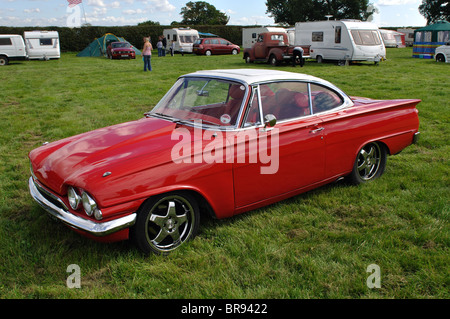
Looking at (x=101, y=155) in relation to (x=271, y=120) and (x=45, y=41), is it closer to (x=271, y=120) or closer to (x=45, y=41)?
(x=271, y=120)

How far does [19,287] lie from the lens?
2.97 meters

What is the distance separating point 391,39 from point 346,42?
Result: 2252cm

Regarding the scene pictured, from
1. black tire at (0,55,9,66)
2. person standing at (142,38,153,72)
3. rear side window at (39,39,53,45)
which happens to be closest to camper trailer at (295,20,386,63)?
person standing at (142,38,153,72)

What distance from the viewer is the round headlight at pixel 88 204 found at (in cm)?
294

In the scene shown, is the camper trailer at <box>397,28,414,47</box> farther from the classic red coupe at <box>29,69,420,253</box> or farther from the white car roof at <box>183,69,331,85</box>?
the white car roof at <box>183,69,331,85</box>

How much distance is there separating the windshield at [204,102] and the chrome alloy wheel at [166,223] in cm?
90

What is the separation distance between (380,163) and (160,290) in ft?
10.9

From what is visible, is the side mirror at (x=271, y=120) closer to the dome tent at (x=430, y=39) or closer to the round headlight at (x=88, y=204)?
the round headlight at (x=88, y=204)

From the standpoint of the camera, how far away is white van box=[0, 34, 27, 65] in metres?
23.3

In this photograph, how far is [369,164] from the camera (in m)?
4.83

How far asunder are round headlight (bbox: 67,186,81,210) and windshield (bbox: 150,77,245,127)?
1.35 meters

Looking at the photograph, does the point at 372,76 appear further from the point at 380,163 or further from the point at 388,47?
the point at 388,47

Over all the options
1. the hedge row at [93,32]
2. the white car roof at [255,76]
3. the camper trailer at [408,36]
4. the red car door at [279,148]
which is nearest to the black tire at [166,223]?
the red car door at [279,148]

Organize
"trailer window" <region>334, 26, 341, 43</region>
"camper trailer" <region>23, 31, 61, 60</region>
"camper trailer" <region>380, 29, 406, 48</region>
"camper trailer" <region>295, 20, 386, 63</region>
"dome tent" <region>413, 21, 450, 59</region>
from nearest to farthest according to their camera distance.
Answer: "camper trailer" <region>295, 20, 386, 63</region> < "trailer window" <region>334, 26, 341, 43</region> < "dome tent" <region>413, 21, 450, 59</region> < "camper trailer" <region>23, 31, 61, 60</region> < "camper trailer" <region>380, 29, 406, 48</region>
